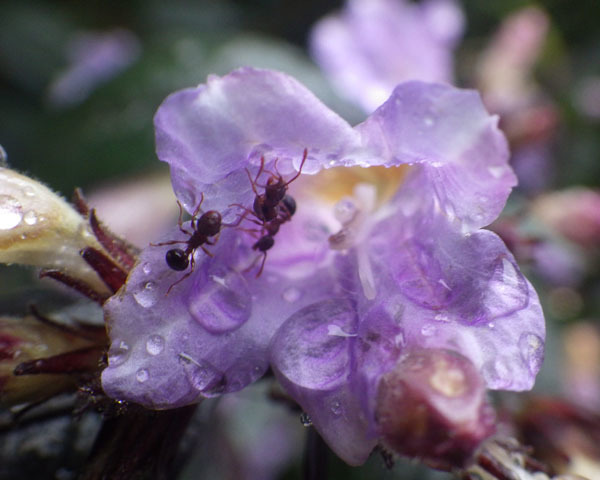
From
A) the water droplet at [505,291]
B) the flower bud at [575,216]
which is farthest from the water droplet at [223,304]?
the flower bud at [575,216]

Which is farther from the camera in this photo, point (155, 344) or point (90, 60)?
point (90, 60)

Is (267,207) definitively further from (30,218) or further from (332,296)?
(30,218)

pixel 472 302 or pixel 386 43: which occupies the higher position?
pixel 472 302

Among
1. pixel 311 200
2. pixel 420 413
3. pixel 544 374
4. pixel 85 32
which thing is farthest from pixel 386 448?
pixel 85 32

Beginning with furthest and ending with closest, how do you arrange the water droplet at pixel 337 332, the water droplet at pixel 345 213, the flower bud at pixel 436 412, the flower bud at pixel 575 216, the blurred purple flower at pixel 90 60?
the blurred purple flower at pixel 90 60 < the flower bud at pixel 575 216 < the water droplet at pixel 345 213 < the water droplet at pixel 337 332 < the flower bud at pixel 436 412

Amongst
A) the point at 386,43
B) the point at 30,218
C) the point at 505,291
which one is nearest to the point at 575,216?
the point at 386,43

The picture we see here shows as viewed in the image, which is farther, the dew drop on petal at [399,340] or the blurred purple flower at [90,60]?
the blurred purple flower at [90,60]

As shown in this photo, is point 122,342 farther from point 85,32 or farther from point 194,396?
point 85,32

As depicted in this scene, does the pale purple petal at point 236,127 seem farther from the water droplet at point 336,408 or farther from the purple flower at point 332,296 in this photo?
the water droplet at point 336,408
